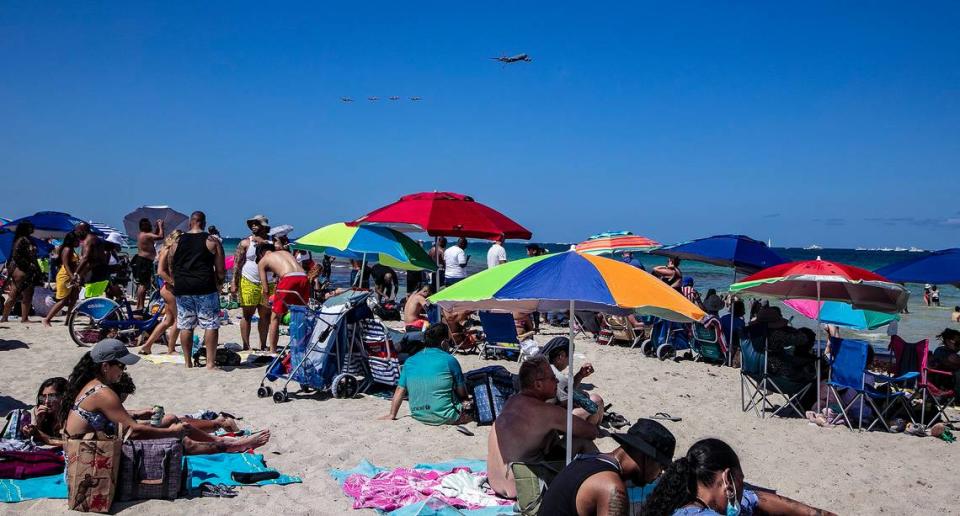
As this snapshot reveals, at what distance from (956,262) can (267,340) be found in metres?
9.34

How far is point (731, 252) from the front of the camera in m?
10.0

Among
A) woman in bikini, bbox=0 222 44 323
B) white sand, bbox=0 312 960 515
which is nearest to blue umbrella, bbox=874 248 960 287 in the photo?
white sand, bbox=0 312 960 515

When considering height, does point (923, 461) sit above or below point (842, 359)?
below

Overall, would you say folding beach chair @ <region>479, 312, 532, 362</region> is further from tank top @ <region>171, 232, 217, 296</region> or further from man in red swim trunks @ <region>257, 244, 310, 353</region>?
A: tank top @ <region>171, 232, 217, 296</region>

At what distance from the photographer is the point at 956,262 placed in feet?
31.1

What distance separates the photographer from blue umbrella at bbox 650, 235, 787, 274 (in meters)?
10.1

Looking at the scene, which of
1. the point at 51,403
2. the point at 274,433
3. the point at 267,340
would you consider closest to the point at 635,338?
the point at 267,340

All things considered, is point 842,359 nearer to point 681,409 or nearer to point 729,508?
point 681,409

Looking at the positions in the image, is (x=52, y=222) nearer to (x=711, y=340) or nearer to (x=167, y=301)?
(x=167, y=301)

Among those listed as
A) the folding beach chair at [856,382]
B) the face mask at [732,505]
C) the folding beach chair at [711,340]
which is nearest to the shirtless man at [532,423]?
the face mask at [732,505]

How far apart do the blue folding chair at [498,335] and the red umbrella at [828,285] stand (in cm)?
328

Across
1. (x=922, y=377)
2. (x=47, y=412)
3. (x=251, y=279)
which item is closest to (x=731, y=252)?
(x=922, y=377)

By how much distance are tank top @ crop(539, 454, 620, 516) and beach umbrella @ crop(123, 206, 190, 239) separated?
46.5 ft

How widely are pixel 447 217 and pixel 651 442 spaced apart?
511 centimetres
